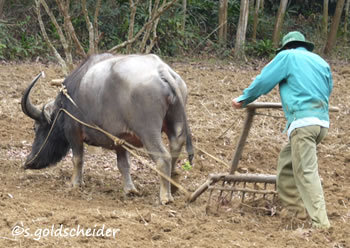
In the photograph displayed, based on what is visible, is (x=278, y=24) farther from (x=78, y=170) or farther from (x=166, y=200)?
(x=166, y=200)

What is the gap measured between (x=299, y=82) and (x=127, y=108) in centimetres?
196

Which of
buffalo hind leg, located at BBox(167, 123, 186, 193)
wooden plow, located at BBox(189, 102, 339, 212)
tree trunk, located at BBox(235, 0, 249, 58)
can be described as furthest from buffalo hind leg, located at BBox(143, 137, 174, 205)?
tree trunk, located at BBox(235, 0, 249, 58)

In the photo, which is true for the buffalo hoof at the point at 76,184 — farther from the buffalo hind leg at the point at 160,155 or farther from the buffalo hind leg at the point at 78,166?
the buffalo hind leg at the point at 160,155

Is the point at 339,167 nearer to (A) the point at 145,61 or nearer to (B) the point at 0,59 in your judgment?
(A) the point at 145,61

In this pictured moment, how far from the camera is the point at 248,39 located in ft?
63.0

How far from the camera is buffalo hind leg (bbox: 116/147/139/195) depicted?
23.6 ft

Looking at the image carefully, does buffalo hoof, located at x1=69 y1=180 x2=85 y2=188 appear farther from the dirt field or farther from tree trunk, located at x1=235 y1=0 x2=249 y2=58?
tree trunk, located at x1=235 y1=0 x2=249 y2=58

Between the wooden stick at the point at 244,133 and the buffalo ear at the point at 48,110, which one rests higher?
the wooden stick at the point at 244,133

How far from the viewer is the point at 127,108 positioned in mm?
6594

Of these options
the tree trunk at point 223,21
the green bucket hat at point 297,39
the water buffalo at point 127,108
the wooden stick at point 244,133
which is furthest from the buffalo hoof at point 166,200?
the tree trunk at point 223,21

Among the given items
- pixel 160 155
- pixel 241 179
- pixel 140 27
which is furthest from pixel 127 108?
pixel 140 27

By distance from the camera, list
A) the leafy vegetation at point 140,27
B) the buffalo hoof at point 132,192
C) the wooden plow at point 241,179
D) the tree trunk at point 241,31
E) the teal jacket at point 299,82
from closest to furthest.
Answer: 1. the teal jacket at point 299,82
2. the wooden plow at point 241,179
3. the buffalo hoof at point 132,192
4. the leafy vegetation at point 140,27
5. the tree trunk at point 241,31

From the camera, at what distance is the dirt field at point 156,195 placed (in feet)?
16.6

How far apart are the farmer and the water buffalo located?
109cm
